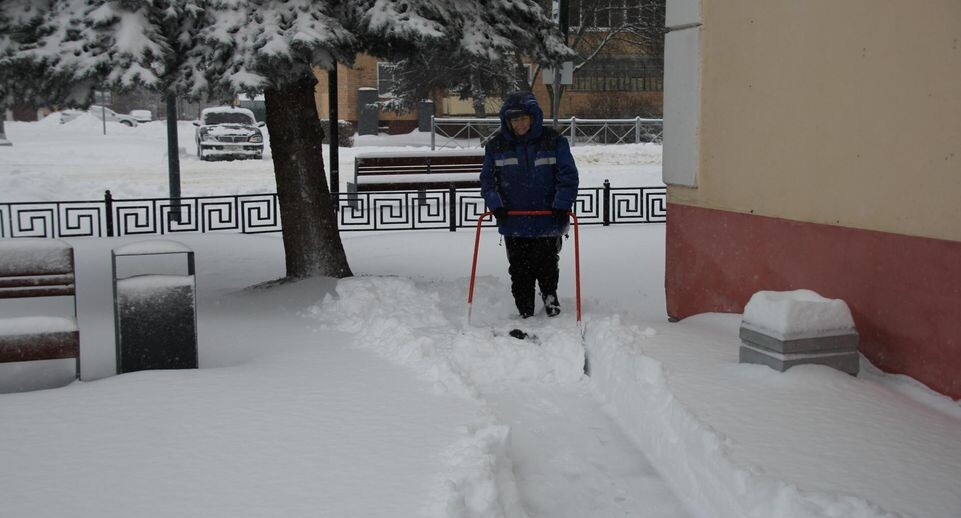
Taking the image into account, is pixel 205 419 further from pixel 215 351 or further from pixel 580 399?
pixel 580 399

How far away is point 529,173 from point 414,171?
11.5 m

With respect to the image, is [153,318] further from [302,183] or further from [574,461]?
[302,183]

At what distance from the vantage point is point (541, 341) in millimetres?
7531

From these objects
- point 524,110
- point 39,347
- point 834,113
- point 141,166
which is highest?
point 524,110

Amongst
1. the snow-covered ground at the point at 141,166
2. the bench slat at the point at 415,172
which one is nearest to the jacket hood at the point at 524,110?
the bench slat at the point at 415,172

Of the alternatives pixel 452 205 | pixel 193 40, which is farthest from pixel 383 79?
pixel 193 40

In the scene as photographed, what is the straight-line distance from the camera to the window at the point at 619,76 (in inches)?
1662

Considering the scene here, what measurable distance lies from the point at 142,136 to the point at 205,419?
39804mm

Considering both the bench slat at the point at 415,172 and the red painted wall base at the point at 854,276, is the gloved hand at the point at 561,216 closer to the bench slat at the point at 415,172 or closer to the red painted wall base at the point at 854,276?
the red painted wall base at the point at 854,276

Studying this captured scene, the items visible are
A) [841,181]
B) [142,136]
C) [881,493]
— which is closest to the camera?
[881,493]

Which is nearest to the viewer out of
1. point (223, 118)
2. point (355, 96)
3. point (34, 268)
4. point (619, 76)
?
point (34, 268)

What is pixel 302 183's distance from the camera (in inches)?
379

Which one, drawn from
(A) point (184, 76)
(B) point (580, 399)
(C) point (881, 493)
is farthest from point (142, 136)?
(C) point (881, 493)

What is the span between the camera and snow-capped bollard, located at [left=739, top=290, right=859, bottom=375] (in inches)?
224
